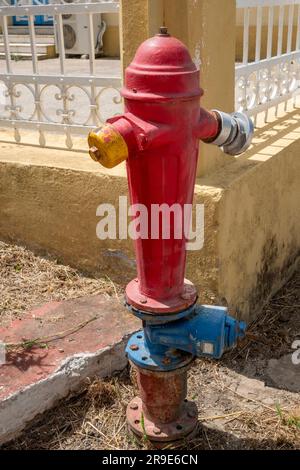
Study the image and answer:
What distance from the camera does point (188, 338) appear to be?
1.80 meters

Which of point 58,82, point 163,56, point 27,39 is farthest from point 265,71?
point 27,39

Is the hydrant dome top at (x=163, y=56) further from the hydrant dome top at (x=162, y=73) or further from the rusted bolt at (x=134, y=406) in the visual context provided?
the rusted bolt at (x=134, y=406)

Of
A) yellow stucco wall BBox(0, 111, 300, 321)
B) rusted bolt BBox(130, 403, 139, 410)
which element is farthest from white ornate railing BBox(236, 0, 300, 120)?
rusted bolt BBox(130, 403, 139, 410)

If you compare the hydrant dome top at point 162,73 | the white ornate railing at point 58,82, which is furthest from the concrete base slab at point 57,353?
the hydrant dome top at point 162,73

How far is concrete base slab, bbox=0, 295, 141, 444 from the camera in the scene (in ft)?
6.75

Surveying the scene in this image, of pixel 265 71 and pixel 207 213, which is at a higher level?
pixel 265 71

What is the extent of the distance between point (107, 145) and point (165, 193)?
0.83 feet

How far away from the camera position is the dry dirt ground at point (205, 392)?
2.12m

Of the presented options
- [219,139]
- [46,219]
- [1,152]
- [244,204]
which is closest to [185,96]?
[219,139]

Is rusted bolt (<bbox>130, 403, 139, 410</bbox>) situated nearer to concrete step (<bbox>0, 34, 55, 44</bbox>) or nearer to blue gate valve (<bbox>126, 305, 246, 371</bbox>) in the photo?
blue gate valve (<bbox>126, 305, 246, 371</bbox>)

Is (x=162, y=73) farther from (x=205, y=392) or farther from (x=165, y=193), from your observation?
(x=205, y=392)

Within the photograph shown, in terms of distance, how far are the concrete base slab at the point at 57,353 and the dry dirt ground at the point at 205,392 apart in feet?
0.24

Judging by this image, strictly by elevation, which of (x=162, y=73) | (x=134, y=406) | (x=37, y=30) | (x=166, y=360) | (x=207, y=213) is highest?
(x=162, y=73)

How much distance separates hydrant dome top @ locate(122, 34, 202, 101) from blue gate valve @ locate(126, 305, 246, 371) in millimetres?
715
